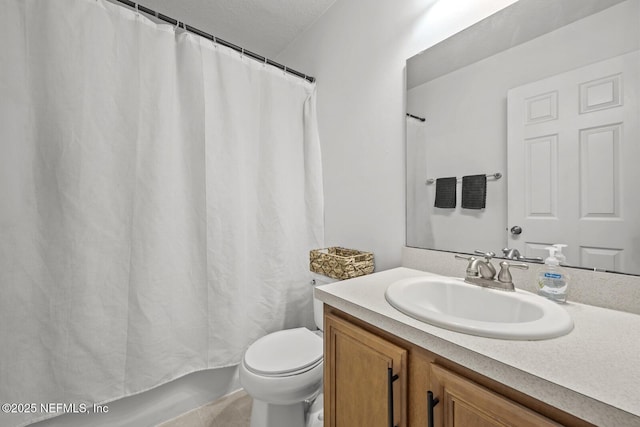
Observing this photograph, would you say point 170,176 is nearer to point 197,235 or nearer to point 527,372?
point 197,235

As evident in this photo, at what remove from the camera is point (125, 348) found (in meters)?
1.21

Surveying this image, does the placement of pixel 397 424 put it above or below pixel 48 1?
below

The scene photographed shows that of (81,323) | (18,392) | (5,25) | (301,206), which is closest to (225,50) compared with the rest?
(5,25)

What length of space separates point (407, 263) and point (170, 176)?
4.12ft

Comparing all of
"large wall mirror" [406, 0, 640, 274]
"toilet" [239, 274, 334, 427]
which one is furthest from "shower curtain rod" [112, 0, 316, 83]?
"toilet" [239, 274, 334, 427]

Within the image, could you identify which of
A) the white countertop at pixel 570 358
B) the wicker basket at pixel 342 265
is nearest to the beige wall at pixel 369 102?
the wicker basket at pixel 342 265

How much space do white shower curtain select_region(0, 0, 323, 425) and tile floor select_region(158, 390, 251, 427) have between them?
0.25 m

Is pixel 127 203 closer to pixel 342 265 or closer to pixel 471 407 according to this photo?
pixel 342 265

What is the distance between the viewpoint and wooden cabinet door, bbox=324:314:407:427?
0.70 m

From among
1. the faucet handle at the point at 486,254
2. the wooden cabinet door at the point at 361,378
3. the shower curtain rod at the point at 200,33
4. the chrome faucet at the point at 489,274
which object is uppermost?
the shower curtain rod at the point at 200,33

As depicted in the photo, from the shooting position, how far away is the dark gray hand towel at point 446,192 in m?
1.18

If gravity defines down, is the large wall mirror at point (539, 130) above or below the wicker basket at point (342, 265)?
above

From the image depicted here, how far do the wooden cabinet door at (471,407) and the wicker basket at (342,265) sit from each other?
737 millimetres

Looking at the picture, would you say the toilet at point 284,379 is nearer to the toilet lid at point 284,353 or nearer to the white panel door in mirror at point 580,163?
the toilet lid at point 284,353
